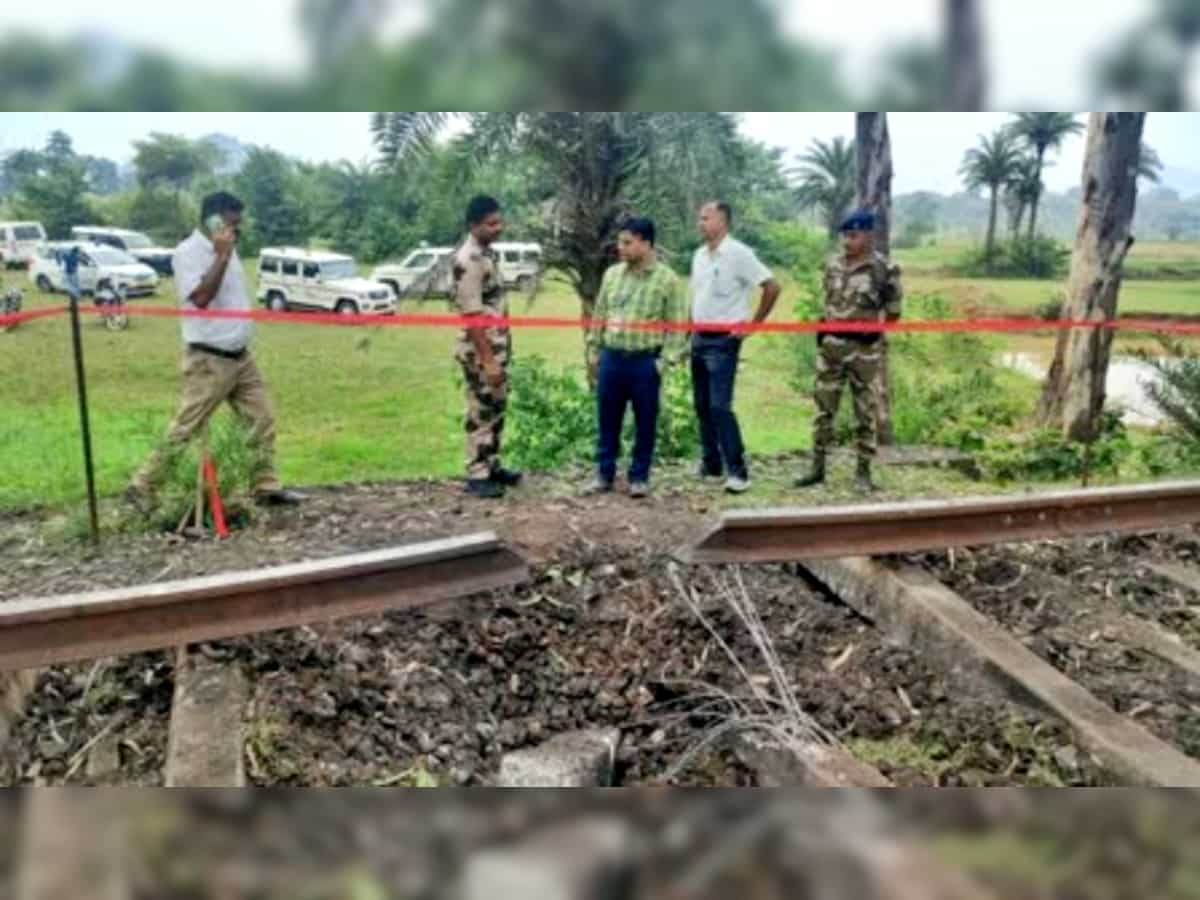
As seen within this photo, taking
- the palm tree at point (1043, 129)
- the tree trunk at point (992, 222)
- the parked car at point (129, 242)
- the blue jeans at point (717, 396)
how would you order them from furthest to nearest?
the tree trunk at point (992, 222), the palm tree at point (1043, 129), the parked car at point (129, 242), the blue jeans at point (717, 396)

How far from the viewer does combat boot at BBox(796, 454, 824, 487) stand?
7441 millimetres

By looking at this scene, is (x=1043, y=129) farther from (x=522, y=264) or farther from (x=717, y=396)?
(x=717, y=396)

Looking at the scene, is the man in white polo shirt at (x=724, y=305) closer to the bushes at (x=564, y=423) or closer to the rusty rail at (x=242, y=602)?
the bushes at (x=564, y=423)

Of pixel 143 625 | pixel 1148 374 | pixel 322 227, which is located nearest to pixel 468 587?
pixel 143 625

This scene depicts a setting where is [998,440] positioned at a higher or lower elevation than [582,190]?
lower

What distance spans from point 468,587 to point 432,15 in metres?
2.65

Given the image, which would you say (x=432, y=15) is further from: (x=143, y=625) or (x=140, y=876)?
(x=140, y=876)

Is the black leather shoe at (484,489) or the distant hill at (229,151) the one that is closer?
the black leather shoe at (484,489)

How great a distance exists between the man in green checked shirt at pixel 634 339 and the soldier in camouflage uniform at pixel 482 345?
58cm

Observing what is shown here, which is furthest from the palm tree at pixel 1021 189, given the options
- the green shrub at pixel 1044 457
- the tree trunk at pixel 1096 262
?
the green shrub at pixel 1044 457

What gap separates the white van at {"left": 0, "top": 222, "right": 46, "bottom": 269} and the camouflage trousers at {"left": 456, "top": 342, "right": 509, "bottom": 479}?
3157 mm

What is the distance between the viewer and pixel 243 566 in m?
5.40

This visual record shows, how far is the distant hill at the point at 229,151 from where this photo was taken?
25.0ft

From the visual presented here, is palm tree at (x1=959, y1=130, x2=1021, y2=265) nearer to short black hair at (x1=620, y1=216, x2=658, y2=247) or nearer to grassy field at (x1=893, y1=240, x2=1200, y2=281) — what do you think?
grassy field at (x1=893, y1=240, x2=1200, y2=281)
